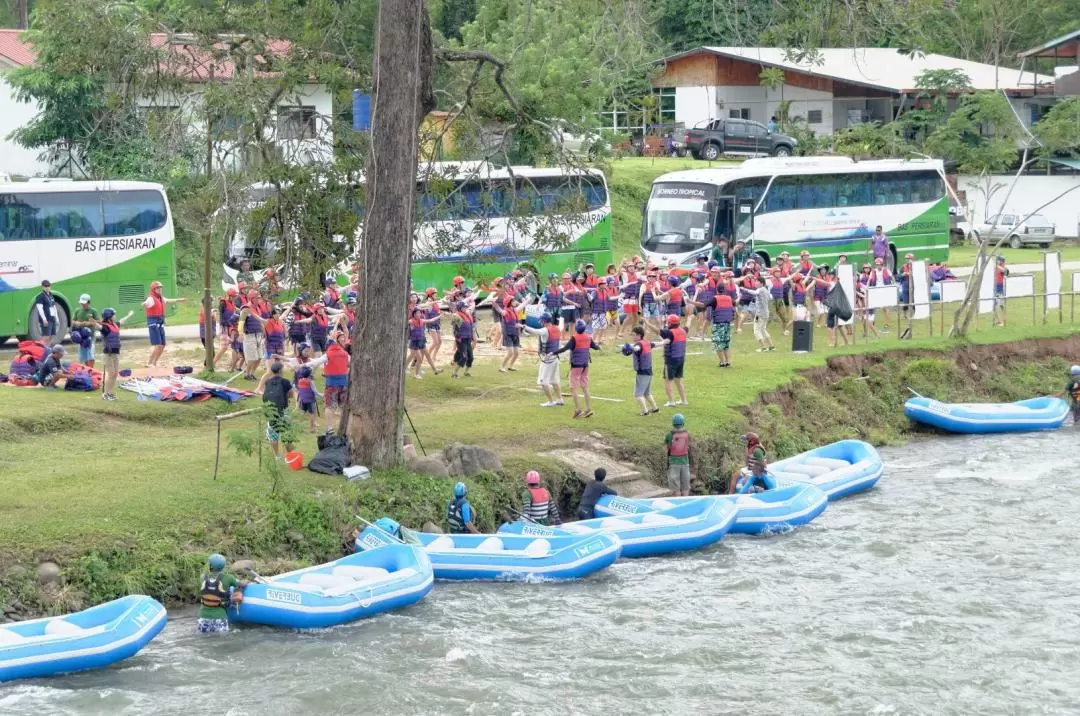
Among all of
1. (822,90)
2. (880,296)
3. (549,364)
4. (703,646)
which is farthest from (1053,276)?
(822,90)

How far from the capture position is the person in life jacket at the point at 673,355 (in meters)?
24.0

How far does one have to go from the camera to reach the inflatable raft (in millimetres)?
22672

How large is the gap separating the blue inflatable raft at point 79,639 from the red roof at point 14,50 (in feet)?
93.3

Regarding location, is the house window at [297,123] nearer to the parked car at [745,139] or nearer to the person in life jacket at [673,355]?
the person in life jacket at [673,355]

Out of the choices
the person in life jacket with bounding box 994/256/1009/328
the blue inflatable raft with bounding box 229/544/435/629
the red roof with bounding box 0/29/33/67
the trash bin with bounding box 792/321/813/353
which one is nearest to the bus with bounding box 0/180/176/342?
the red roof with bounding box 0/29/33/67

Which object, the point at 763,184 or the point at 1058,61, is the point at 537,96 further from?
the point at 1058,61

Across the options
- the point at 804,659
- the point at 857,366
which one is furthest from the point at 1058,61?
the point at 804,659

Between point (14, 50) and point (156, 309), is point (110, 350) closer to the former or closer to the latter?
point (156, 309)

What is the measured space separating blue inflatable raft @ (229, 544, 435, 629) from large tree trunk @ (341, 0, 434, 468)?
2.80 meters

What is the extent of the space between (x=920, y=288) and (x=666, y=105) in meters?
26.7

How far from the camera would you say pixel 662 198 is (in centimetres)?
3734

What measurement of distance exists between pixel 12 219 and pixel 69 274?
1676 mm

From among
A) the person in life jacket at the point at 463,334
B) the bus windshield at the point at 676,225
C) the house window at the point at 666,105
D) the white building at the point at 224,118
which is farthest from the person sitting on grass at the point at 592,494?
the house window at the point at 666,105

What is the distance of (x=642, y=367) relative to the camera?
77.1 feet
